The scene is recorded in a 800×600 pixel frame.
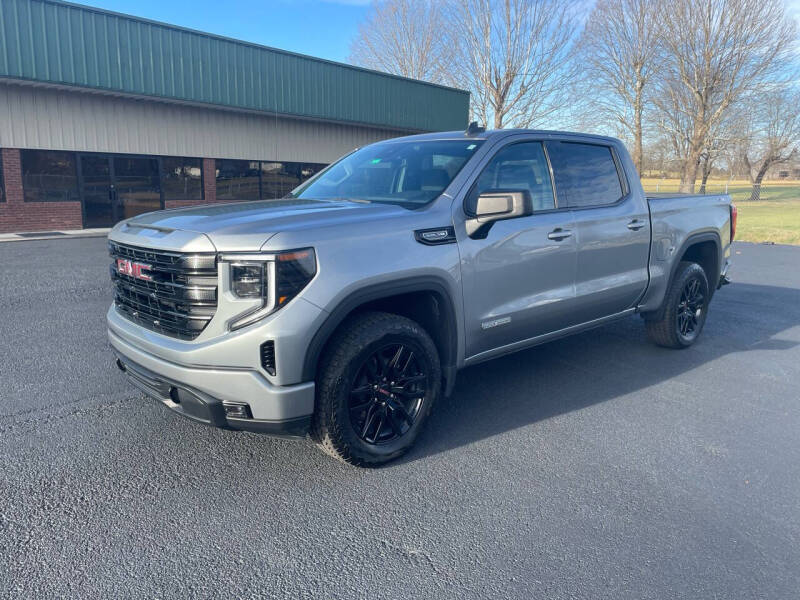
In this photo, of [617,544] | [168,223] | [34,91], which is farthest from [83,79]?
[617,544]

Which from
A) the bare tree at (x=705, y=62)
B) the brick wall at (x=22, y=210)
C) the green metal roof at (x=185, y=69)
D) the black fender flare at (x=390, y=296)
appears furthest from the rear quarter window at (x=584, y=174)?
the bare tree at (x=705, y=62)

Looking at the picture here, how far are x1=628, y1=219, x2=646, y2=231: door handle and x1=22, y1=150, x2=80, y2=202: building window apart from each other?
54.5 feet

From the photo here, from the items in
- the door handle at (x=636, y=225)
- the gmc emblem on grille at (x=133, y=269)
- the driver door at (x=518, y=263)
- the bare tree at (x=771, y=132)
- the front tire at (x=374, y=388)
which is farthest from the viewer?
the bare tree at (x=771, y=132)

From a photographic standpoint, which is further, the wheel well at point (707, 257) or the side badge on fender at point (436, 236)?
the wheel well at point (707, 257)

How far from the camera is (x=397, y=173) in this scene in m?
4.14

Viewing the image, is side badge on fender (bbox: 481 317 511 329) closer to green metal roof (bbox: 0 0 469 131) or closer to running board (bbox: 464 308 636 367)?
running board (bbox: 464 308 636 367)

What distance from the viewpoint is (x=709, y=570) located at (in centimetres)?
250

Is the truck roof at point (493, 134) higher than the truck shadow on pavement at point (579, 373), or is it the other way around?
the truck roof at point (493, 134)

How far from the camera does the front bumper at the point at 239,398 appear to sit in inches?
111

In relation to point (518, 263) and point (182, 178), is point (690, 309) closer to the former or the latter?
point (518, 263)

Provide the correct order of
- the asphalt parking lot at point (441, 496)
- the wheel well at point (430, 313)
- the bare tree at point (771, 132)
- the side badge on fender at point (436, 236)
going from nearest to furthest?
the asphalt parking lot at point (441, 496)
the side badge on fender at point (436, 236)
the wheel well at point (430, 313)
the bare tree at point (771, 132)

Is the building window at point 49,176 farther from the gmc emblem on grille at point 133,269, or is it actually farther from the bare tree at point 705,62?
the bare tree at point 705,62

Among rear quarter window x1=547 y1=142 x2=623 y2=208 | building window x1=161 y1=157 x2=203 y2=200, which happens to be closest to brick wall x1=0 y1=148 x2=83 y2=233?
building window x1=161 y1=157 x2=203 y2=200

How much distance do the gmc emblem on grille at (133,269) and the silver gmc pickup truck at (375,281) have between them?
0.02 meters
